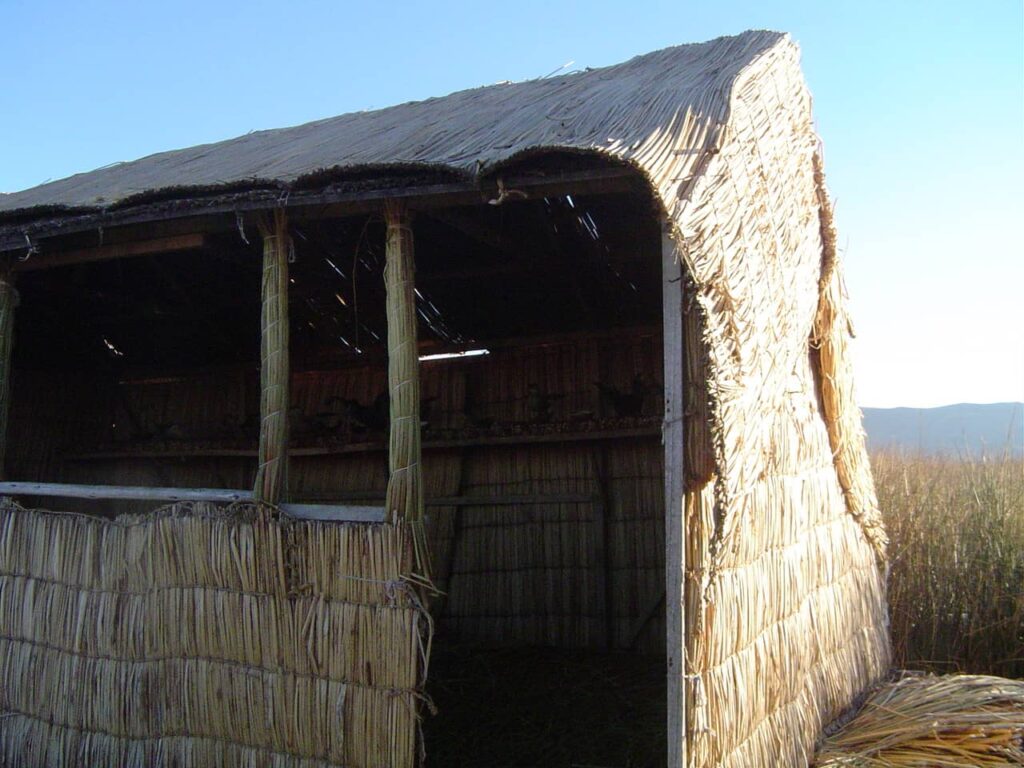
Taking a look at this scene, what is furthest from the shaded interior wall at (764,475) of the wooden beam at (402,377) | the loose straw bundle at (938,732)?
the wooden beam at (402,377)

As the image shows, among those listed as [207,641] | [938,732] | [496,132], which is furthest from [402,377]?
[938,732]

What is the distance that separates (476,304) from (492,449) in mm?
1255

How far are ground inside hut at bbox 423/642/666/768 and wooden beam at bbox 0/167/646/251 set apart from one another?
2456mm

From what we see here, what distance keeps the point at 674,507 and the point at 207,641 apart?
246cm

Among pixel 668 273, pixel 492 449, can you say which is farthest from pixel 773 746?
pixel 492 449

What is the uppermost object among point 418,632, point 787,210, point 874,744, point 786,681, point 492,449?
point 787,210

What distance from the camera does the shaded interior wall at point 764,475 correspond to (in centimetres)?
348

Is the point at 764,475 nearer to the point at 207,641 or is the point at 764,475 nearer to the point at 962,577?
the point at 207,641

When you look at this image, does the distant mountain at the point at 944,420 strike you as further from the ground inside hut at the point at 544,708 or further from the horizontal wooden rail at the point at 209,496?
the horizontal wooden rail at the point at 209,496

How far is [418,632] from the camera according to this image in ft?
12.8

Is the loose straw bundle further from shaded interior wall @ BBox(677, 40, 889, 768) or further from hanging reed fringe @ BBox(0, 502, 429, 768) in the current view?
hanging reed fringe @ BBox(0, 502, 429, 768)

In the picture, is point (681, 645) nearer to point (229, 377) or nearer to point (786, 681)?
point (786, 681)

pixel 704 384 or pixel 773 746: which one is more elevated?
pixel 704 384

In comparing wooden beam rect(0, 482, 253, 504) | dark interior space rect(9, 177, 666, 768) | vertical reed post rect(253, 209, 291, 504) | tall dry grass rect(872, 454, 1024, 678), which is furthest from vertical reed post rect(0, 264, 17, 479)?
tall dry grass rect(872, 454, 1024, 678)
